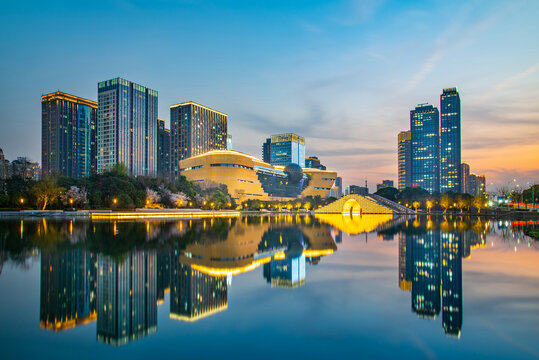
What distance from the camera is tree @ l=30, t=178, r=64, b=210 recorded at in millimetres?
60562

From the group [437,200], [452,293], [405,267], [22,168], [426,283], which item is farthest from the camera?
[437,200]

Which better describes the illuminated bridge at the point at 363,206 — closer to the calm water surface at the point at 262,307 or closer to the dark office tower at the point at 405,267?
the dark office tower at the point at 405,267

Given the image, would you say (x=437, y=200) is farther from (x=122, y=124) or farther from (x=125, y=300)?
(x=122, y=124)

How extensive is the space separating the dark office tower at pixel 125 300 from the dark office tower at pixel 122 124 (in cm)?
15750

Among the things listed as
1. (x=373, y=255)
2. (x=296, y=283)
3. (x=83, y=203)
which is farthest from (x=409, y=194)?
(x=296, y=283)

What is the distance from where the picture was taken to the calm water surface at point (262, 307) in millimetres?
6938

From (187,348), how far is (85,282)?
6.51m

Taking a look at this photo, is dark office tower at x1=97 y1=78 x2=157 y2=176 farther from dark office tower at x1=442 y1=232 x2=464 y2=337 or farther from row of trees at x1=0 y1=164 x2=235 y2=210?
dark office tower at x1=442 y1=232 x2=464 y2=337

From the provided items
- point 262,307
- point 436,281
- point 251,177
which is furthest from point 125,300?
point 251,177

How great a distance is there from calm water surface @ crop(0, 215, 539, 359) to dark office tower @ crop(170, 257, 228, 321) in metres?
0.04

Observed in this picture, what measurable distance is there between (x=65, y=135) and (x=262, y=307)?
20142 centimetres

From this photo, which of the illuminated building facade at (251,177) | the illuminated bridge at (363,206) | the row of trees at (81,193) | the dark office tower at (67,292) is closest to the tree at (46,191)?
the row of trees at (81,193)

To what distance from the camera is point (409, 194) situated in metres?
130

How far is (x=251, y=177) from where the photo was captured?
124 metres
